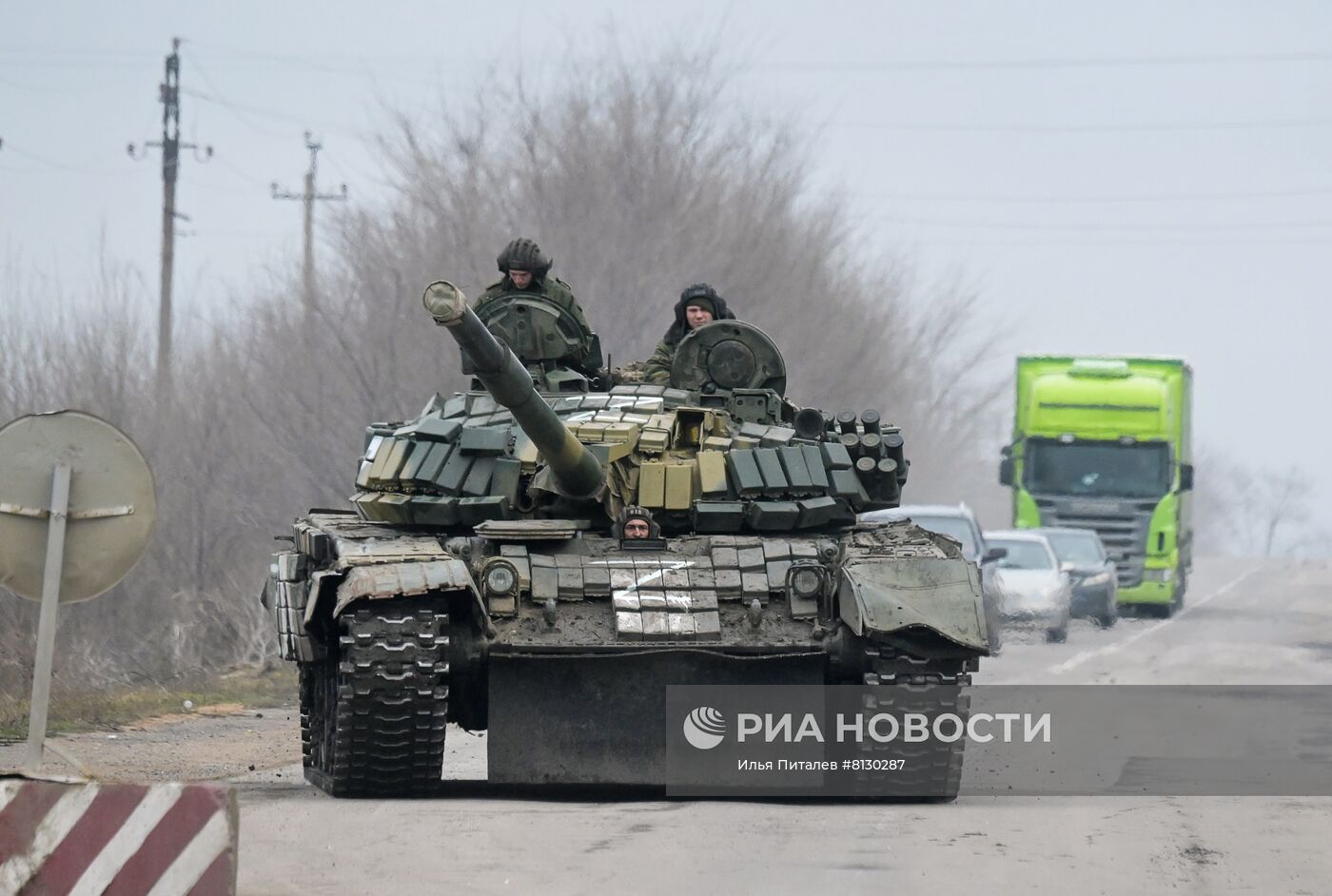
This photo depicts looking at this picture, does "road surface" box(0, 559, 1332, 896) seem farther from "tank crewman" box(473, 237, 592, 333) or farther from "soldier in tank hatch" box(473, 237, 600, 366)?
"tank crewman" box(473, 237, 592, 333)

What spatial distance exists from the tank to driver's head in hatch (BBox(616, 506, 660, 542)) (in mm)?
43

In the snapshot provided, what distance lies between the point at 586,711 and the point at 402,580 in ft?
4.05

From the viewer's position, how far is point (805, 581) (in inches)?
451

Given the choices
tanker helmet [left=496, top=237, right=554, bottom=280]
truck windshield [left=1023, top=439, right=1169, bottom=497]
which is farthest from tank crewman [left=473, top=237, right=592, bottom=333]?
truck windshield [left=1023, top=439, right=1169, bottom=497]

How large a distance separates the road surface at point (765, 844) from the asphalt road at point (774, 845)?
12 millimetres

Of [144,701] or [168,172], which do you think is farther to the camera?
[168,172]

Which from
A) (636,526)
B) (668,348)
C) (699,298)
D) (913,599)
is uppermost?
(699,298)

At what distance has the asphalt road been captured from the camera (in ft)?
27.6

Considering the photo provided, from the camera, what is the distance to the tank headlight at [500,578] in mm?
11211

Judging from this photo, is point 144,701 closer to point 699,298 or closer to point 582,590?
point 699,298

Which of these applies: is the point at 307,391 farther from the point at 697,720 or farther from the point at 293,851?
the point at 293,851

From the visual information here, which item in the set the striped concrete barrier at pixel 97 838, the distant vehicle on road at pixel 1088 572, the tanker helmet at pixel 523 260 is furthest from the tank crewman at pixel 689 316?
the distant vehicle on road at pixel 1088 572

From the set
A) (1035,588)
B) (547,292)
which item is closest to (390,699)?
(547,292)

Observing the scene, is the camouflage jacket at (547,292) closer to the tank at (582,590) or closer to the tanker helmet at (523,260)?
the tanker helmet at (523,260)
